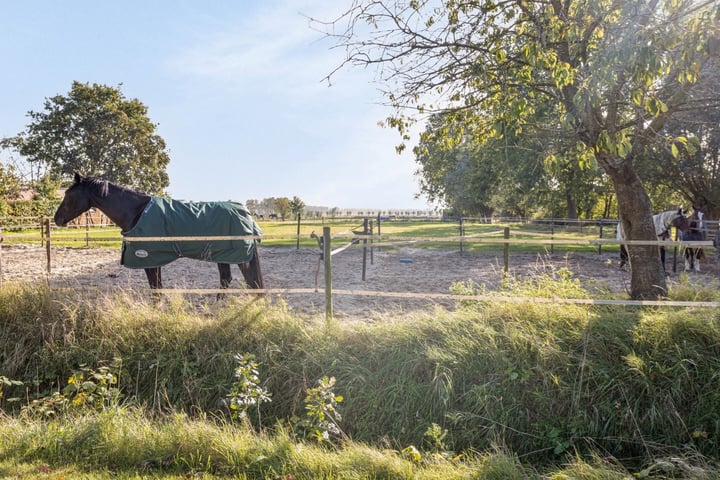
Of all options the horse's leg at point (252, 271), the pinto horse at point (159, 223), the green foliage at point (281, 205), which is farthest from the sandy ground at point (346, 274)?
the green foliage at point (281, 205)

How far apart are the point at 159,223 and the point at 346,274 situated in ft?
17.0

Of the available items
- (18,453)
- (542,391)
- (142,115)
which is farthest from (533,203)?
(142,115)

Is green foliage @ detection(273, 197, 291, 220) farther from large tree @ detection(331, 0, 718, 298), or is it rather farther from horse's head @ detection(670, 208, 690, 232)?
large tree @ detection(331, 0, 718, 298)

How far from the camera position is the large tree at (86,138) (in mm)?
31703

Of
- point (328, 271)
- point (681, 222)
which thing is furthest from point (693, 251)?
point (328, 271)

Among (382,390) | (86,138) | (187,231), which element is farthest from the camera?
(86,138)

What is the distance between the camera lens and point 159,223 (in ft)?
17.1

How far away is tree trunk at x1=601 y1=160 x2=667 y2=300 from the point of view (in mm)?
4875

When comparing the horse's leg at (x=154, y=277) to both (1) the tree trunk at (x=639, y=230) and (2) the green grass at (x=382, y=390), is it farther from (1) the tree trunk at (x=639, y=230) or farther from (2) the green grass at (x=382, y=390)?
(1) the tree trunk at (x=639, y=230)

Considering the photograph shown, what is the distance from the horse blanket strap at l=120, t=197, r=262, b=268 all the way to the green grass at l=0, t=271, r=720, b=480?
0.81 m

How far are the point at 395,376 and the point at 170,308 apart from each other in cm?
251

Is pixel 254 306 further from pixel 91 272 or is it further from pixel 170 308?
pixel 91 272

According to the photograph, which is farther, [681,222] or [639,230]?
[681,222]

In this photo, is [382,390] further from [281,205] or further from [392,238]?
[281,205]
